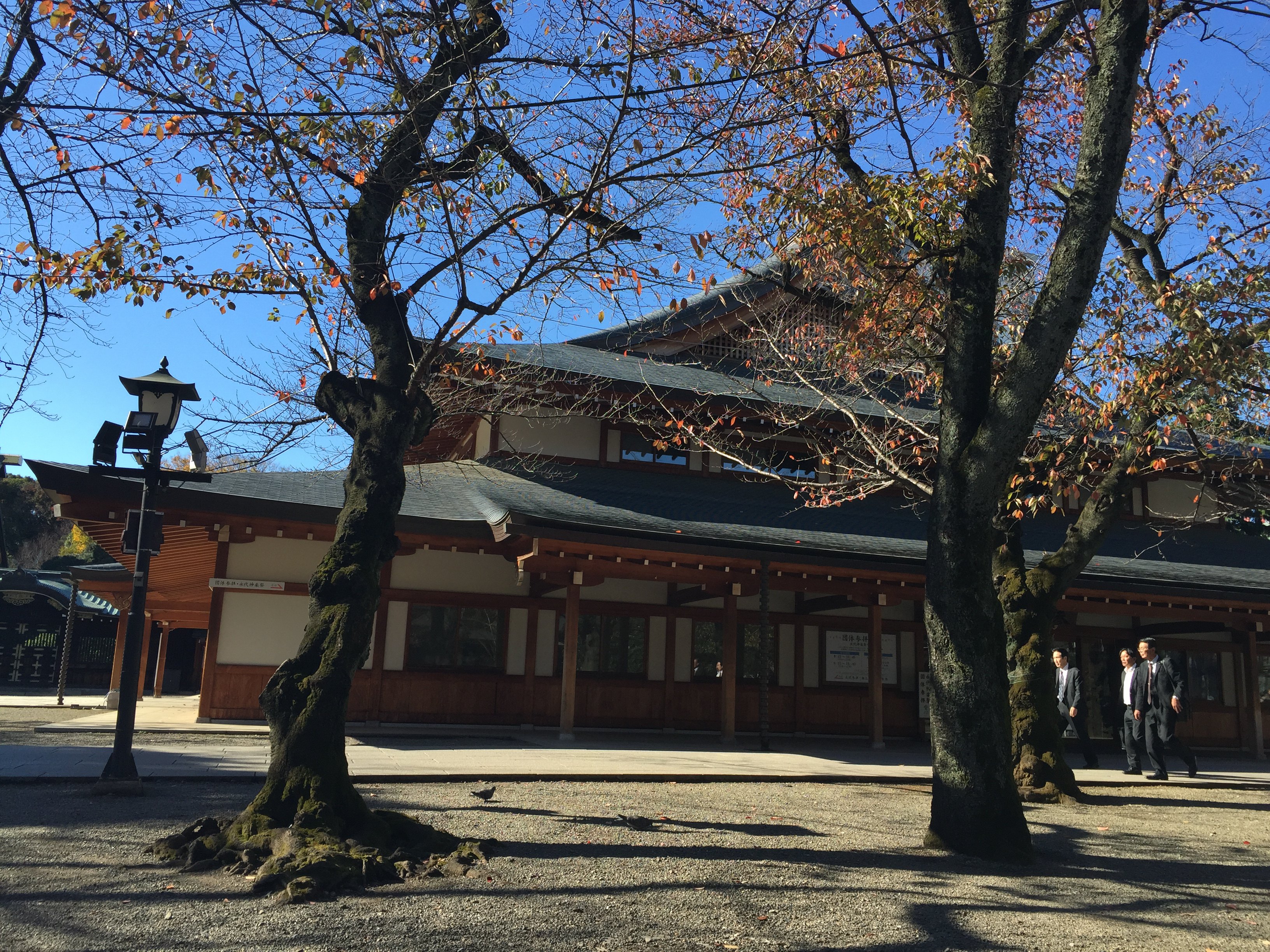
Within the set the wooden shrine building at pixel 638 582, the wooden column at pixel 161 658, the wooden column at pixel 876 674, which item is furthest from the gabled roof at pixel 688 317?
the wooden column at pixel 161 658

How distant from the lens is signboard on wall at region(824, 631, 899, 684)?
16562mm

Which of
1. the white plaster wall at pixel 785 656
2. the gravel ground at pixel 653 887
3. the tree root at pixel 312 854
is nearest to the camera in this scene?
the gravel ground at pixel 653 887

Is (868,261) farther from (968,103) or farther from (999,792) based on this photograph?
(999,792)

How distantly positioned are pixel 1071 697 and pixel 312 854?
10.3 meters

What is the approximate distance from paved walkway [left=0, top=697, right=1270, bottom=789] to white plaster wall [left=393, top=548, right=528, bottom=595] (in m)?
2.12

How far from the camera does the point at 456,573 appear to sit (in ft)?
48.1

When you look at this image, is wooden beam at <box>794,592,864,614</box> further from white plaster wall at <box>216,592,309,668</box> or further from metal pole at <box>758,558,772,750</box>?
white plaster wall at <box>216,592,309,668</box>

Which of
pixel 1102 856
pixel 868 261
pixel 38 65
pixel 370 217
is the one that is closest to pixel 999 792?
pixel 1102 856

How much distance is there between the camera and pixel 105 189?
6.04 metres

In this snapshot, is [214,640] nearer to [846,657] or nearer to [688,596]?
[688,596]

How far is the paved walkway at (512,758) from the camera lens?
905 centimetres

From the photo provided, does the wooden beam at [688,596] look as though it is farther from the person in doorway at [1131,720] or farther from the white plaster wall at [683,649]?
the person in doorway at [1131,720]

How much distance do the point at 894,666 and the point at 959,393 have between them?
35.7 feet

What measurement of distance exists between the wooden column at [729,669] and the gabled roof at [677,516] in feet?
4.19
